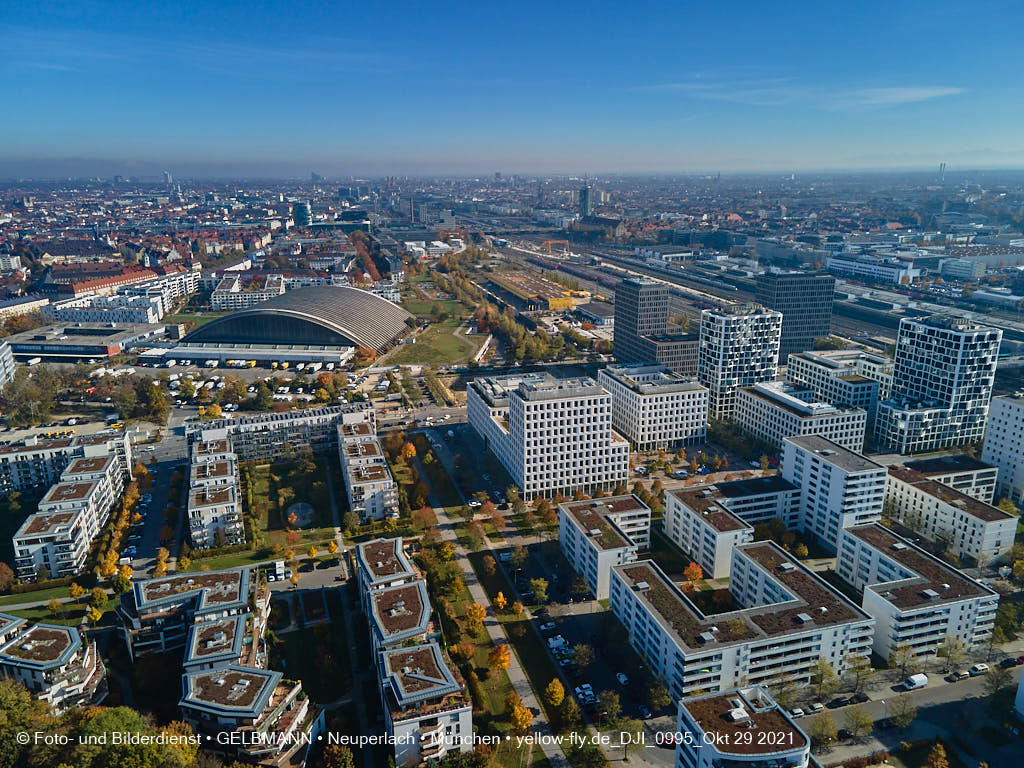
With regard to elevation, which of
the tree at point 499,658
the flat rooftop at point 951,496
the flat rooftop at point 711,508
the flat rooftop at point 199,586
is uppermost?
the flat rooftop at point 951,496

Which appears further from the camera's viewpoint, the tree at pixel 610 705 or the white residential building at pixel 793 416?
the white residential building at pixel 793 416

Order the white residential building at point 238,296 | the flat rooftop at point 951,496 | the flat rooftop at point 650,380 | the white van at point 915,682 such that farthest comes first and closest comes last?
1. the white residential building at point 238,296
2. the flat rooftop at point 650,380
3. the flat rooftop at point 951,496
4. the white van at point 915,682

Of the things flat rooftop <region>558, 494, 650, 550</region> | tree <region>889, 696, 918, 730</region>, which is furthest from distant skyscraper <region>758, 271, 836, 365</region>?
tree <region>889, 696, 918, 730</region>

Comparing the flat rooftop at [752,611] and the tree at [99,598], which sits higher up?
the flat rooftop at [752,611]

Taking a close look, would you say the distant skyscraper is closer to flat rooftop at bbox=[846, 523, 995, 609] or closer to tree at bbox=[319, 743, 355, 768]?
flat rooftop at bbox=[846, 523, 995, 609]

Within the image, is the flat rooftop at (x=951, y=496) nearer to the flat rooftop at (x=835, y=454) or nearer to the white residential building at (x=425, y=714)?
the flat rooftop at (x=835, y=454)

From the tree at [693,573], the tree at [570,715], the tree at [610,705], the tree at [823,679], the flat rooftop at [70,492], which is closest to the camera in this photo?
the tree at [610,705]

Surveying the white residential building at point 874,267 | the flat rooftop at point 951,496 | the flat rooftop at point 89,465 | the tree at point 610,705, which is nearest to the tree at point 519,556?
the tree at point 610,705
